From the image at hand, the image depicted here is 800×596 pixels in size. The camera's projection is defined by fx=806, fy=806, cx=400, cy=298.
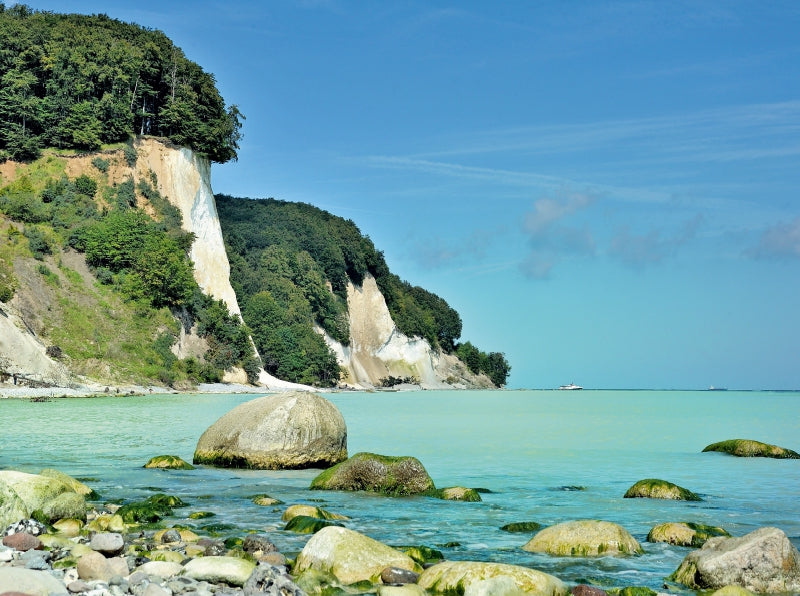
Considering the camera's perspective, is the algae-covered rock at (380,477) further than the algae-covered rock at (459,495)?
Yes

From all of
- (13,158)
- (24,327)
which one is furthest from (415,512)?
(13,158)

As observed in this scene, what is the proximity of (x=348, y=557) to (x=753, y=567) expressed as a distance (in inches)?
201

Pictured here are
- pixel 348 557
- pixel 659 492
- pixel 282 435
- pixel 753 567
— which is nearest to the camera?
pixel 753 567

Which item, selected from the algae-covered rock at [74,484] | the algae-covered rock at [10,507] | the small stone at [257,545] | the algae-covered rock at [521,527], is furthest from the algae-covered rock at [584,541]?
the algae-covered rock at [74,484]

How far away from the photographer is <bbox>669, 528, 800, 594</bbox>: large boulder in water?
10031mm

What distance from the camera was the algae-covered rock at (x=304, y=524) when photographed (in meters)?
13.1

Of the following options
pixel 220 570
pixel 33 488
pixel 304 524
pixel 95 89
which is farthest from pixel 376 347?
pixel 220 570

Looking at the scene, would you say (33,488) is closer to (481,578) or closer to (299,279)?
(481,578)

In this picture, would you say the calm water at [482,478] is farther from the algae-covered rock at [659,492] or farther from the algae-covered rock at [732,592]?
the algae-covered rock at [732,592]

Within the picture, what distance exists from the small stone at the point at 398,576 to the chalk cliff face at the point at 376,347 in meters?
109

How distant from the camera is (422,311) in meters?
159

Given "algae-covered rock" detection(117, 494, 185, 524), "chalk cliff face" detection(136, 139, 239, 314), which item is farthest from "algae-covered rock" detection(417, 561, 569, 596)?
"chalk cliff face" detection(136, 139, 239, 314)

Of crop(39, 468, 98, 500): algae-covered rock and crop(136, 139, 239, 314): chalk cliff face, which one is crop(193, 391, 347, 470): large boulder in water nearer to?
crop(39, 468, 98, 500): algae-covered rock

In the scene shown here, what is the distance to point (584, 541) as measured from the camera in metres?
12.1
